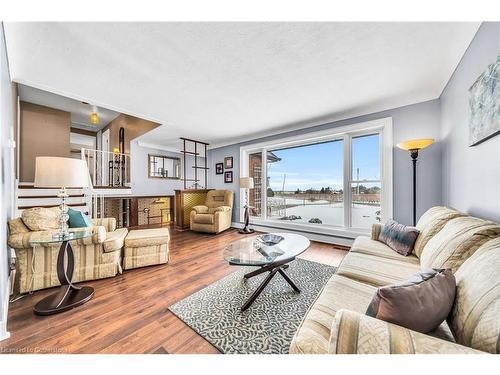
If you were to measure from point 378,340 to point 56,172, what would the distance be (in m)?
2.40

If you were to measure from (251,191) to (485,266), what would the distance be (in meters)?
4.45

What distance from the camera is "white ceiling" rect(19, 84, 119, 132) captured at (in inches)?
134

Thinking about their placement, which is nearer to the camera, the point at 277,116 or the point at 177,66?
the point at 177,66

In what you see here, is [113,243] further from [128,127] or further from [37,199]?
[128,127]

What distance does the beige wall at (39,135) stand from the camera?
388 cm

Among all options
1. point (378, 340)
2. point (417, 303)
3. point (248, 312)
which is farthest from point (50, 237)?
point (417, 303)

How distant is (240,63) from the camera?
1.92m

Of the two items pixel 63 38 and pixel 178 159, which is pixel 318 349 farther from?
pixel 178 159

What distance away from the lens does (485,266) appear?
0.83 metres

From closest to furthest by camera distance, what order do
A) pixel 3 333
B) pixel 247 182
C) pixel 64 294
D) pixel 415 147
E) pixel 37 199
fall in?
pixel 3 333, pixel 64 294, pixel 415 147, pixel 37 199, pixel 247 182

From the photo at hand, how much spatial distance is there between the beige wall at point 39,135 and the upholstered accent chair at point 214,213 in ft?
10.6

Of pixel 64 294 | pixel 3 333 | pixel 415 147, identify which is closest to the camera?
pixel 3 333

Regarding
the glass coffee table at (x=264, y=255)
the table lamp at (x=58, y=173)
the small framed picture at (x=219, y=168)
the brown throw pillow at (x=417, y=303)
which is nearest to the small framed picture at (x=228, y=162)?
the small framed picture at (x=219, y=168)
